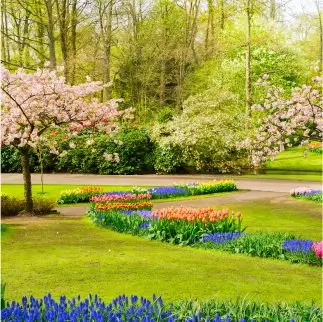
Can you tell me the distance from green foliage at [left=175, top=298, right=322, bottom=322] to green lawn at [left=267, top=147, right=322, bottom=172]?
90.6 ft

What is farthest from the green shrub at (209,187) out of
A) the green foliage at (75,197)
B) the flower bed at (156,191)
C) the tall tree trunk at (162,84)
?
the tall tree trunk at (162,84)

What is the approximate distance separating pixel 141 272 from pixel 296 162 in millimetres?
27636

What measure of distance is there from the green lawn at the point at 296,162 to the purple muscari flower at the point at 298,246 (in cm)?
2287

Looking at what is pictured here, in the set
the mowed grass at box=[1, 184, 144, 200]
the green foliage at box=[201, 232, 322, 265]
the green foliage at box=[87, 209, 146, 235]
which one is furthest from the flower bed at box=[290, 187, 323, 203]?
the green foliage at box=[201, 232, 322, 265]

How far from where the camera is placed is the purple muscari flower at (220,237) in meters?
10.1

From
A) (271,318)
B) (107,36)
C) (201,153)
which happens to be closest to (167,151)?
(201,153)

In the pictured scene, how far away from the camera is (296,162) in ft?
111

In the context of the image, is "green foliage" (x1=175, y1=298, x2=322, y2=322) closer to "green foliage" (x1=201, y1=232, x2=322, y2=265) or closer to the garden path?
"green foliage" (x1=201, y1=232, x2=322, y2=265)

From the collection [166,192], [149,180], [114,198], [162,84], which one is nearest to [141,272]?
[114,198]

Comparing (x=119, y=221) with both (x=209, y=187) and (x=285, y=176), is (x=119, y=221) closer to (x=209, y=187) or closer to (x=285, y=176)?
(x=209, y=187)

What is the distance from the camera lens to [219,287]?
6910 mm

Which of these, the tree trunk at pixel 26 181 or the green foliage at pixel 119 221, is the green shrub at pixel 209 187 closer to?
the tree trunk at pixel 26 181

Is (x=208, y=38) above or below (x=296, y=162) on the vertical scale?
above

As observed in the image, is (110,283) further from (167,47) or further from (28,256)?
(167,47)
